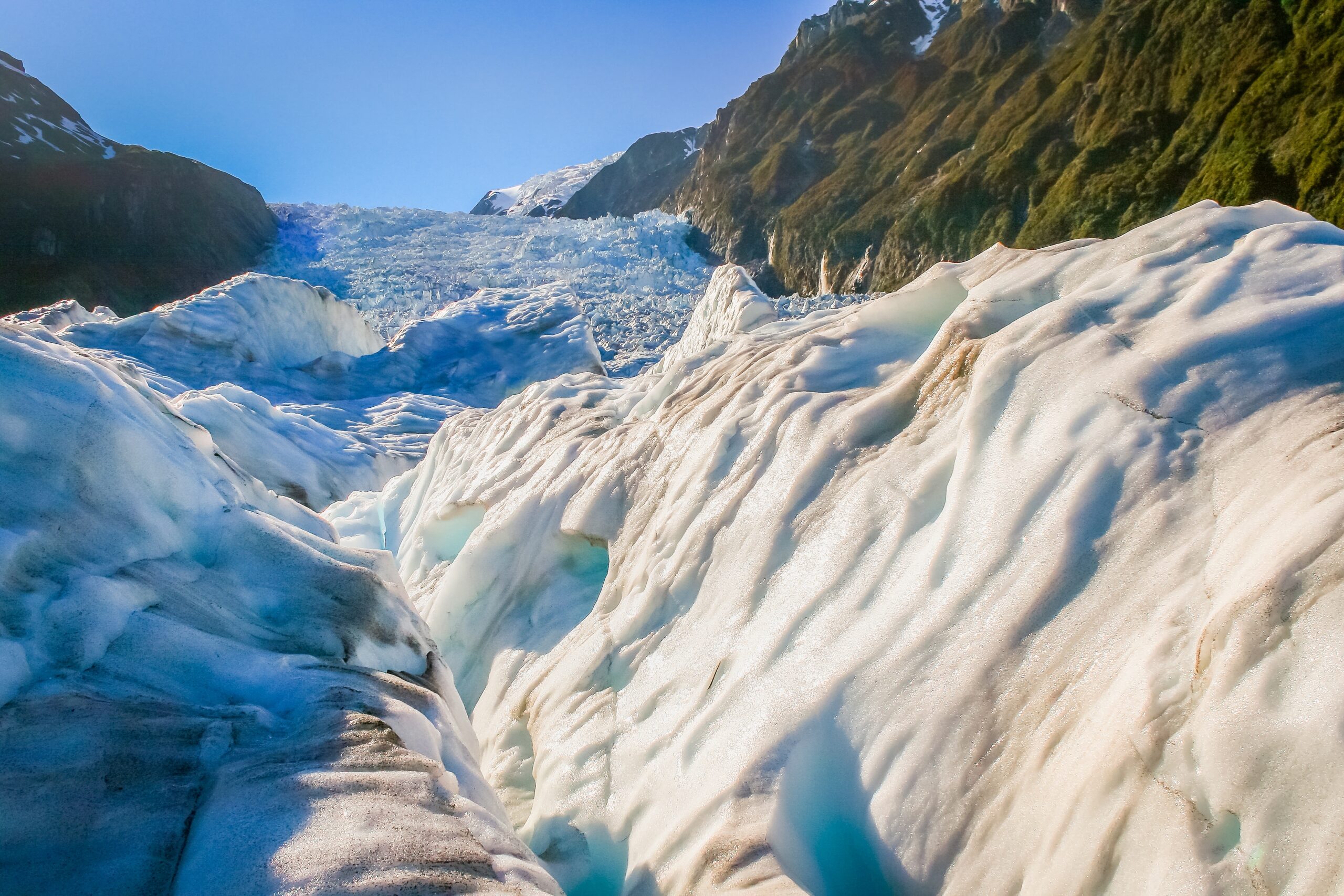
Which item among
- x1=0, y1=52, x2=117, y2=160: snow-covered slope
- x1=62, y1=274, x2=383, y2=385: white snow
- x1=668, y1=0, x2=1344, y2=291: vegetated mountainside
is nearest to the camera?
x1=62, y1=274, x2=383, y2=385: white snow

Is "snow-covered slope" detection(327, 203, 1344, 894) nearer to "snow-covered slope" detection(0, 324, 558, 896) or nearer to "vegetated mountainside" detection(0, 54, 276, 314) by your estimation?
"snow-covered slope" detection(0, 324, 558, 896)

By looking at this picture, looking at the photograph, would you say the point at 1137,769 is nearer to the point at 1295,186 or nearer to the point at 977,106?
A: the point at 1295,186

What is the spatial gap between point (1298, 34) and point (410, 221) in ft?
111

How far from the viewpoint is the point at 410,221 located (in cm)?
3800

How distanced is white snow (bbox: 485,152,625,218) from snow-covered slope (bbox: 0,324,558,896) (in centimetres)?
7258

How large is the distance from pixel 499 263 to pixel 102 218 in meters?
16.4

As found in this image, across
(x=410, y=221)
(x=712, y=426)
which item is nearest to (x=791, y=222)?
(x=410, y=221)

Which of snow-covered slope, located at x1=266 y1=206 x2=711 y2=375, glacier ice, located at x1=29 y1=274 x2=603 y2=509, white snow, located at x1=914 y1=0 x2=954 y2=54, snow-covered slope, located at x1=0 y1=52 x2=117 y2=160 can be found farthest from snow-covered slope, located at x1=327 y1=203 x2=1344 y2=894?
white snow, located at x1=914 y1=0 x2=954 y2=54

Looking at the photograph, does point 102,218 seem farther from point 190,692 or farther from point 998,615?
point 998,615

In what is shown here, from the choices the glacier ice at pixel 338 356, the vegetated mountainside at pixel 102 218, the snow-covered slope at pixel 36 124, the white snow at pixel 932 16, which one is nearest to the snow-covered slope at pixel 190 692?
the glacier ice at pixel 338 356

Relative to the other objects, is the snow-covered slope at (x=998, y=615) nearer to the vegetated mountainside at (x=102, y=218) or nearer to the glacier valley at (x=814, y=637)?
the glacier valley at (x=814, y=637)

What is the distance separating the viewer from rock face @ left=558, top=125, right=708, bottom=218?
2640 inches

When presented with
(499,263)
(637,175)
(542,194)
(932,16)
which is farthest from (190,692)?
(542,194)

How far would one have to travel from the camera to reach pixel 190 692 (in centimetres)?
262
